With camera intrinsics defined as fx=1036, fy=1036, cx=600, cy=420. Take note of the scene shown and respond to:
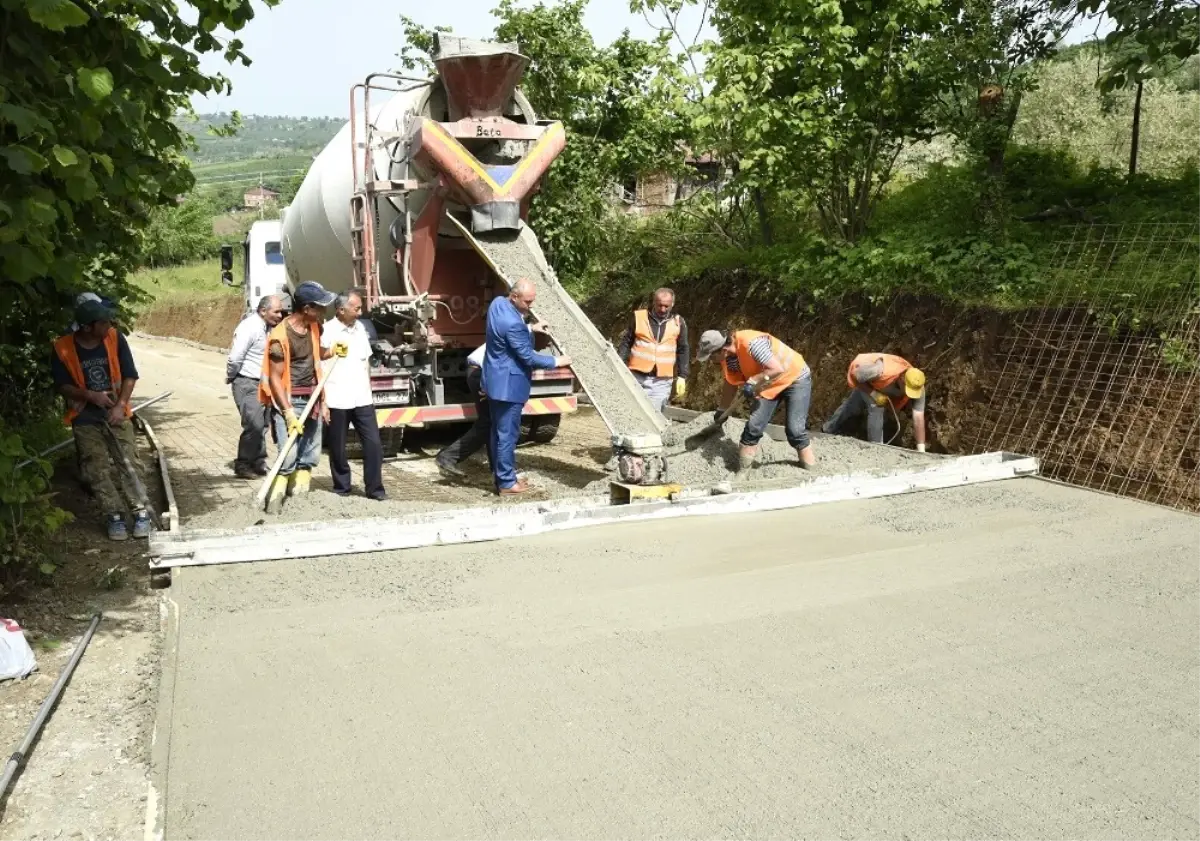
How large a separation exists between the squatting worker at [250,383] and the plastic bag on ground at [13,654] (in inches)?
166

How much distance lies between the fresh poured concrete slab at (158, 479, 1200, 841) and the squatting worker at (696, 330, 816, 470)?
1770mm

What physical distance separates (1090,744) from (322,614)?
10.5ft

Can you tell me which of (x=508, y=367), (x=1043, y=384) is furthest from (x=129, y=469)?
(x=1043, y=384)

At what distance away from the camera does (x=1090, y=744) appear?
3.41m

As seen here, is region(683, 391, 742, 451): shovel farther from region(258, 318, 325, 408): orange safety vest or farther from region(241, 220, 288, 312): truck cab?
region(241, 220, 288, 312): truck cab

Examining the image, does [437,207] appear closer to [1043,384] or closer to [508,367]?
[508,367]

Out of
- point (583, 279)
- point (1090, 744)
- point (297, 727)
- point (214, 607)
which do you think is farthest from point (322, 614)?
point (583, 279)

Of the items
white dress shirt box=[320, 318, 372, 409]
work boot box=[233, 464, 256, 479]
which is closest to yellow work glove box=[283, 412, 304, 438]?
white dress shirt box=[320, 318, 372, 409]

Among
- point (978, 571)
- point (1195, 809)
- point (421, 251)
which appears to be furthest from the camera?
point (421, 251)

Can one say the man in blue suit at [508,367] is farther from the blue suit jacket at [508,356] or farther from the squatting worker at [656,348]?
the squatting worker at [656,348]

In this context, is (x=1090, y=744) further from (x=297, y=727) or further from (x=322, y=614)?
(x=322, y=614)

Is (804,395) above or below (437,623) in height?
above

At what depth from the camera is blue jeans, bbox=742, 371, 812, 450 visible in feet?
24.7

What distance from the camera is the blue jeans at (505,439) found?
7746 mm
